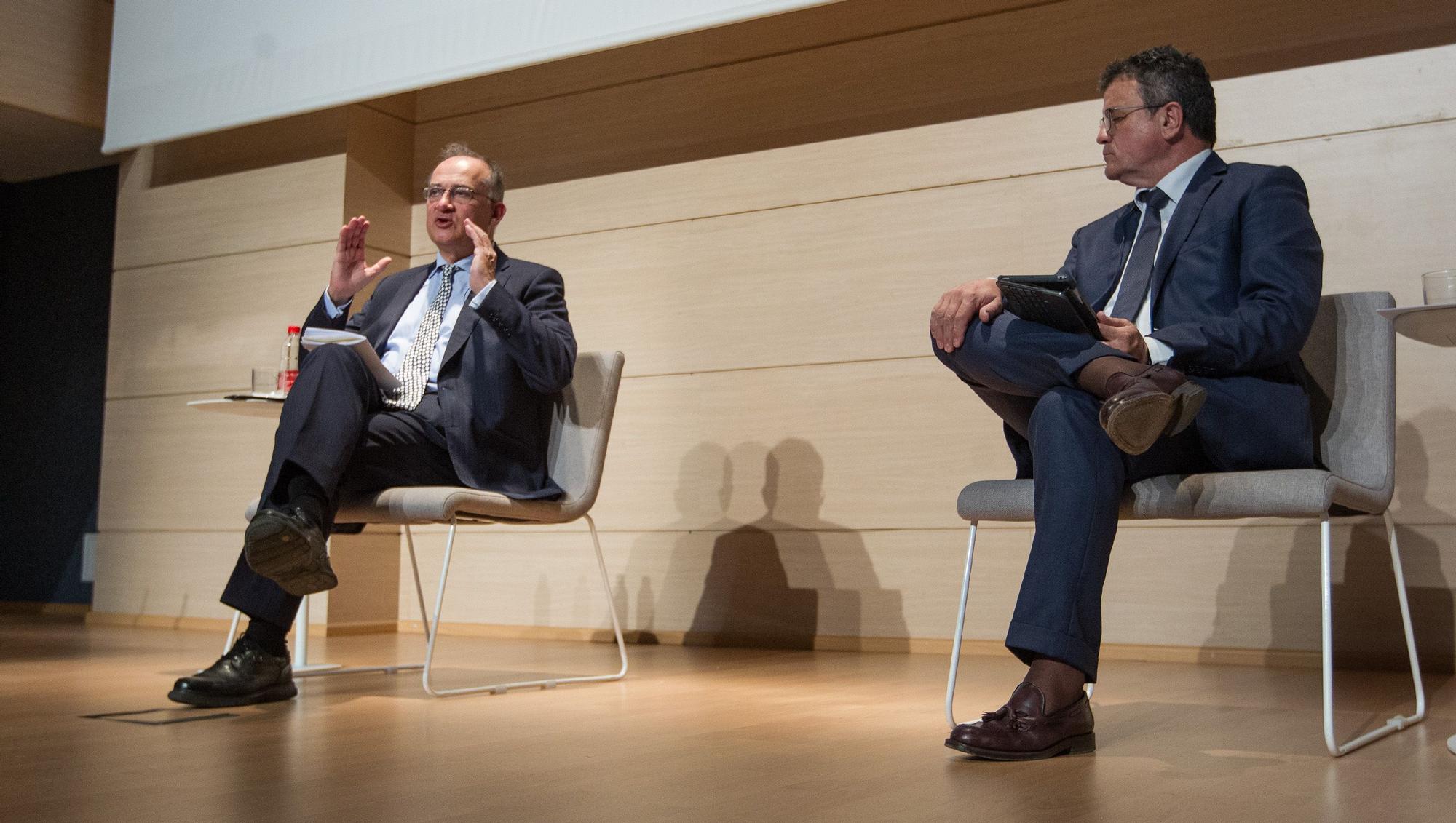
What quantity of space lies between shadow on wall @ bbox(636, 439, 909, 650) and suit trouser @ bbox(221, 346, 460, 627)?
1.57 m

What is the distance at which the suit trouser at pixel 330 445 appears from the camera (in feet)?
7.84

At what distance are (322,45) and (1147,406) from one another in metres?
3.62

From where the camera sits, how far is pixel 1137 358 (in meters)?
1.89

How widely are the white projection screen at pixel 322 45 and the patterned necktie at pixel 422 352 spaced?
115 centimetres

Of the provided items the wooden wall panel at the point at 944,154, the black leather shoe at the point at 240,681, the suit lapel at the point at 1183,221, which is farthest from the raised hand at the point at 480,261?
the wooden wall panel at the point at 944,154

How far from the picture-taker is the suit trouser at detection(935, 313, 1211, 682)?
1783 mm

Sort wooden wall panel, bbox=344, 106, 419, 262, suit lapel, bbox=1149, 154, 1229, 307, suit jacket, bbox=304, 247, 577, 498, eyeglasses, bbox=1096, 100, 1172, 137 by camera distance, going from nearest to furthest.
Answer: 1. suit lapel, bbox=1149, 154, 1229, 307
2. eyeglasses, bbox=1096, 100, 1172, 137
3. suit jacket, bbox=304, 247, 577, 498
4. wooden wall panel, bbox=344, 106, 419, 262

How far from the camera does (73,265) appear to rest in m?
5.79

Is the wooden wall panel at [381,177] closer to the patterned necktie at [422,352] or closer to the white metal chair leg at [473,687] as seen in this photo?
the patterned necktie at [422,352]

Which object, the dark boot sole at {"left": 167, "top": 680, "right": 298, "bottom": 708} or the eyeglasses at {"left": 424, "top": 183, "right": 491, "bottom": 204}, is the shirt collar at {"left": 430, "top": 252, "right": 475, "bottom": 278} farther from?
the dark boot sole at {"left": 167, "top": 680, "right": 298, "bottom": 708}

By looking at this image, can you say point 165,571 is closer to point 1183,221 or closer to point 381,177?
point 381,177

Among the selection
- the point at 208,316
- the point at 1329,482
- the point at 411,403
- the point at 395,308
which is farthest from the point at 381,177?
the point at 1329,482

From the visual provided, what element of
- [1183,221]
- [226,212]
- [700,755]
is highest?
[226,212]

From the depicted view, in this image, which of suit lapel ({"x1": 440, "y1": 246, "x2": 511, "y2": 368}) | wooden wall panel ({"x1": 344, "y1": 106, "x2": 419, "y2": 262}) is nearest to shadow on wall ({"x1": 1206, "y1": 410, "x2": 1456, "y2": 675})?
suit lapel ({"x1": 440, "y1": 246, "x2": 511, "y2": 368})
